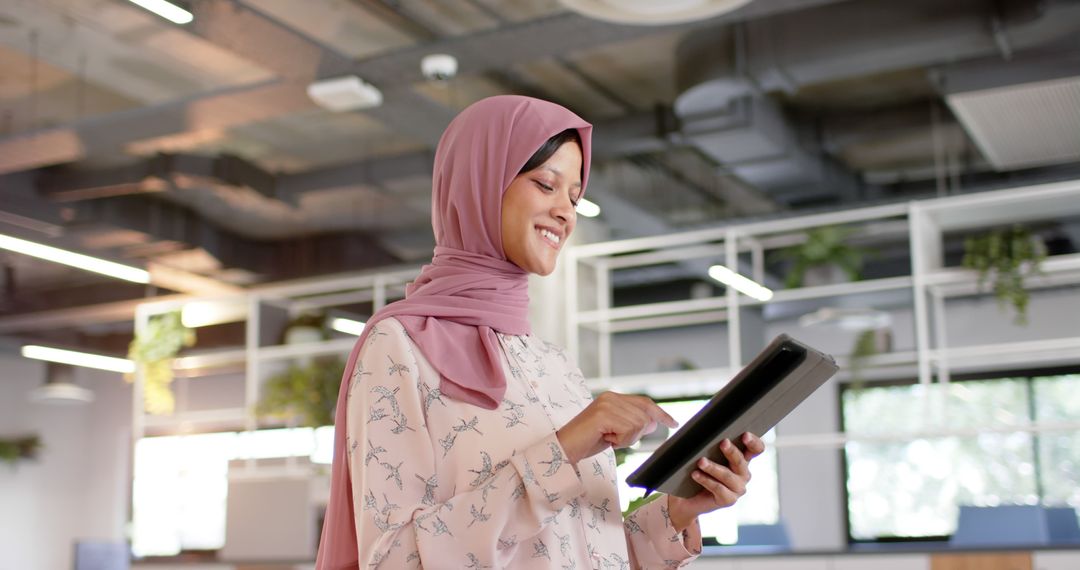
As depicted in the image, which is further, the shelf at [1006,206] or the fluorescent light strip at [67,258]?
the fluorescent light strip at [67,258]

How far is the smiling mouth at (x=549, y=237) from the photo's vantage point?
132cm

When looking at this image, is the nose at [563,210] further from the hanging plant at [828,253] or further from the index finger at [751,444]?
the hanging plant at [828,253]

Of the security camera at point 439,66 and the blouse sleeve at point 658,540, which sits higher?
the security camera at point 439,66

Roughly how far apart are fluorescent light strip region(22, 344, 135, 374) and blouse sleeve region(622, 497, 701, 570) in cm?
949

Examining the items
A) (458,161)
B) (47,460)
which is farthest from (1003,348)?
(47,460)

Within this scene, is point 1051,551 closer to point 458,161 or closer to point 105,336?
point 458,161

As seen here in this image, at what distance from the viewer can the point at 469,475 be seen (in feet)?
3.89

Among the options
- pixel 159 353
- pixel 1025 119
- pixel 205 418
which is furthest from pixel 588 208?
pixel 159 353

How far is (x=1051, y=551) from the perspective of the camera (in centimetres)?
463

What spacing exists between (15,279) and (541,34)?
25.0 feet

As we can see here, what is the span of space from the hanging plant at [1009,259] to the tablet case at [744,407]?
15.7ft

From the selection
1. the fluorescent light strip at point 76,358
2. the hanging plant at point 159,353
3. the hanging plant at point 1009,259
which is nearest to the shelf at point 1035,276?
the hanging plant at point 1009,259

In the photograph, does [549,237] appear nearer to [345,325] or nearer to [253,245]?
[345,325]

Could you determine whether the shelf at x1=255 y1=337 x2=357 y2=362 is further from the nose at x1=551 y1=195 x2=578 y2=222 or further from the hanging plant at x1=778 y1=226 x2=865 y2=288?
the nose at x1=551 y1=195 x2=578 y2=222
